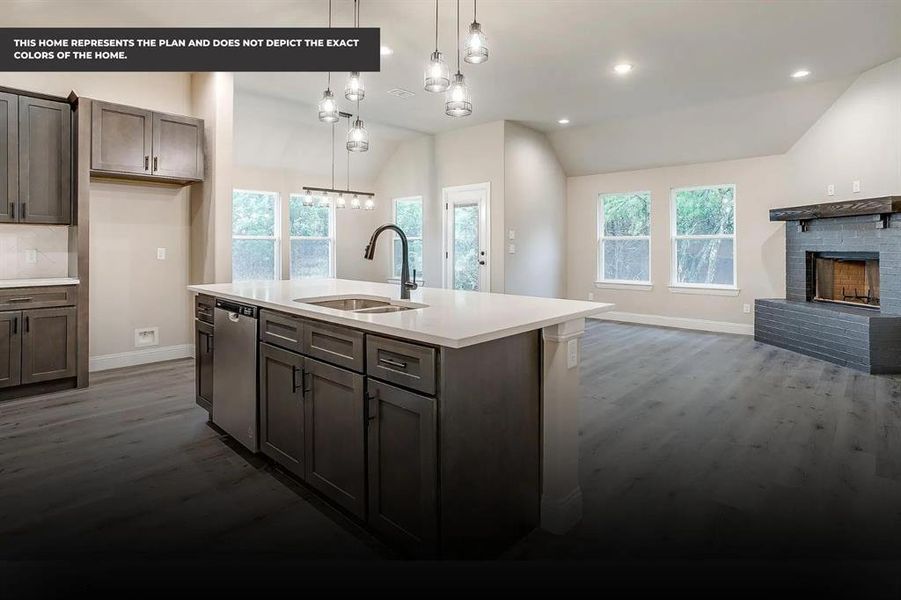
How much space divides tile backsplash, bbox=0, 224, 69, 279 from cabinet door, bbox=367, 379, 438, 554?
12.9 ft

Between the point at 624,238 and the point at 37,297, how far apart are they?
708 cm

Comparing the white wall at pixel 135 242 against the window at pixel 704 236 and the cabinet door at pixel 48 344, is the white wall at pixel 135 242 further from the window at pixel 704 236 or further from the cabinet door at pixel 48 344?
the window at pixel 704 236

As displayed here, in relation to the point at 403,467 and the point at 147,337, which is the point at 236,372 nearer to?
the point at 403,467

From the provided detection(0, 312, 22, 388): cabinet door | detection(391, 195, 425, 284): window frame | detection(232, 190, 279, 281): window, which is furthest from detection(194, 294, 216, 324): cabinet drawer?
detection(391, 195, 425, 284): window frame

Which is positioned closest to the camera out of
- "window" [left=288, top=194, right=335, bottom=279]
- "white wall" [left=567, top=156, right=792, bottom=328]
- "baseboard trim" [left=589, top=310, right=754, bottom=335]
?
"white wall" [left=567, top=156, right=792, bottom=328]

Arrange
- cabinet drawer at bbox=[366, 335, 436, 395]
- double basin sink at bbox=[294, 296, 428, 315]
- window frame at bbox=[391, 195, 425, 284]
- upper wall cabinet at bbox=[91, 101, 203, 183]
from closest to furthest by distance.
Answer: cabinet drawer at bbox=[366, 335, 436, 395] < double basin sink at bbox=[294, 296, 428, 315] < upper wall cabinet at bbox=[91, 101, 203, 183] < window frame at bbox=[391, 195, 425, 284]

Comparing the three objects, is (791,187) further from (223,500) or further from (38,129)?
(38,129)

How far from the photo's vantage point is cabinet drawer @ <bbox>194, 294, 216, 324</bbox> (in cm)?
314

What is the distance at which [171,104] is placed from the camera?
5023 millimetres

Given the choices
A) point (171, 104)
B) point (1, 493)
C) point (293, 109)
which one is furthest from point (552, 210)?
point (1, 493)

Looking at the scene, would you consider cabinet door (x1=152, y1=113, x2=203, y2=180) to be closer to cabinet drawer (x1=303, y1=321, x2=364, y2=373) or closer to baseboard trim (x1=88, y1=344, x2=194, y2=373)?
baseboard trim (x1=88, y1=344, x2=194, y2=373)

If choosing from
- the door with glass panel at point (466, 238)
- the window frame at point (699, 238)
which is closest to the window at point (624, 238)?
the window frame at point (699, 238)

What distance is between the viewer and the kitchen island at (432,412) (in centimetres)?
169

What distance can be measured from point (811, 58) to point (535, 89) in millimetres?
2540
